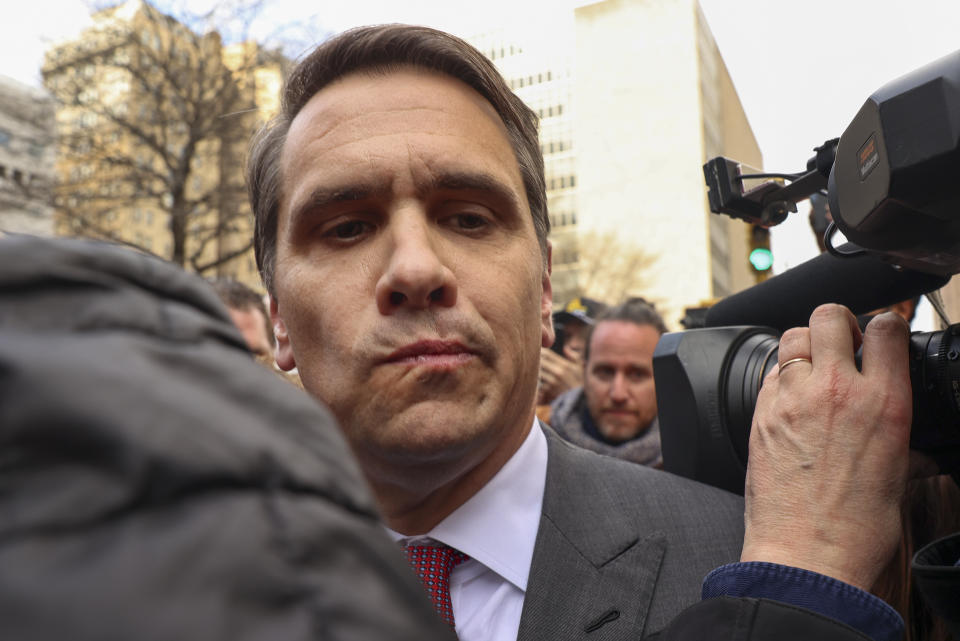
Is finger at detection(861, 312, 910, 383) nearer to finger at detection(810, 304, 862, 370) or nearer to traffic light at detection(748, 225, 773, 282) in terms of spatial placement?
finger at detection(810, 304, 862, 370)

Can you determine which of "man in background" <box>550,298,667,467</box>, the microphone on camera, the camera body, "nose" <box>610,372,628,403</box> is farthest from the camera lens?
"nose" <box>610,372,628,403</box>

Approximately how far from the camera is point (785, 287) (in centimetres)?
163

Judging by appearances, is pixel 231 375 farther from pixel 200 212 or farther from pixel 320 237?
pixel 200 212


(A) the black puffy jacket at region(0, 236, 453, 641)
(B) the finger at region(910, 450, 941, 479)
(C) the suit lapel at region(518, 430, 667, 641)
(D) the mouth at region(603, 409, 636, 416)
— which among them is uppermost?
(A) the black puffy jacket at region(0, 236, 453, 641)

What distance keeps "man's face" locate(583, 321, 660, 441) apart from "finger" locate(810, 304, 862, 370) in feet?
9.64

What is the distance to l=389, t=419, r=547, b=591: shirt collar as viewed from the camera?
1.64m

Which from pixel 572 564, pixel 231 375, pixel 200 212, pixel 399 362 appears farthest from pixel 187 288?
pixel 200 212

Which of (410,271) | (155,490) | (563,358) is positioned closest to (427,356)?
(410,271)

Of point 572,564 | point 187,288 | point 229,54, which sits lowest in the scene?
point 572,564

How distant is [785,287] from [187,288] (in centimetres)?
144

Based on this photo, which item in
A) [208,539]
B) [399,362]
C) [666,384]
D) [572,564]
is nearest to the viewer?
[208,539]

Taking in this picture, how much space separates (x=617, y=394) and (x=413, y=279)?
2934mm

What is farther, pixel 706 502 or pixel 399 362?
pixel 706 502

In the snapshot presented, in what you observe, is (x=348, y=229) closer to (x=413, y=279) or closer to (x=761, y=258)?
(x=413, y=279)
